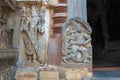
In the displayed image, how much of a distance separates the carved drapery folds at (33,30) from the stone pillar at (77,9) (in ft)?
1.68

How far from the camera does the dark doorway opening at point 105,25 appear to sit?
8260mm

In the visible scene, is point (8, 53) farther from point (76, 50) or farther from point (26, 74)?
point (76, 50)

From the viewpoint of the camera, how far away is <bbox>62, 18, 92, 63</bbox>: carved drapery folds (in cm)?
398

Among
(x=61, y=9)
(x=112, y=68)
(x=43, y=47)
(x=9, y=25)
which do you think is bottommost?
(x=112, y=68)

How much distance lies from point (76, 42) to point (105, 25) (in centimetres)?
514

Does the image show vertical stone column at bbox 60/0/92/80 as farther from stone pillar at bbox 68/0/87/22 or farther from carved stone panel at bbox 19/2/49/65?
carved stone panel at bbox 19/2/49/65

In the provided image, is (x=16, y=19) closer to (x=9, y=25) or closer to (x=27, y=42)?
(x=9, y=25)

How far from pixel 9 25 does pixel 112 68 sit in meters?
2.37

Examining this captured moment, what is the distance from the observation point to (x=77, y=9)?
439 centimetres

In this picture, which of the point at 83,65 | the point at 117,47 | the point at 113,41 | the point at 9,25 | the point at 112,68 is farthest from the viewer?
the point at 113,41

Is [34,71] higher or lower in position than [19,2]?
lower

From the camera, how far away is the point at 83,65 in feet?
13.1

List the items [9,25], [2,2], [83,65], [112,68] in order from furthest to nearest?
[112,68] < [9,25] < [83,65] < [2,2]

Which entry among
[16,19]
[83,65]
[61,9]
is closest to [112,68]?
[83,65]
